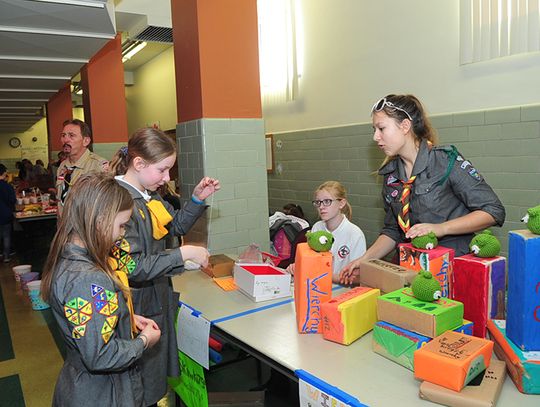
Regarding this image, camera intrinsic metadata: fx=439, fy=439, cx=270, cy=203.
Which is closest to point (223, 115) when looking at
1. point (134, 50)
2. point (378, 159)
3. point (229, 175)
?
point (229, 175)

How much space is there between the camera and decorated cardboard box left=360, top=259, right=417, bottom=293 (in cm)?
159

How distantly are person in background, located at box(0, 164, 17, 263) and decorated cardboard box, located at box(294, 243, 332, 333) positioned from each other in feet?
20.8

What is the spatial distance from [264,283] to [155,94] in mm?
7445

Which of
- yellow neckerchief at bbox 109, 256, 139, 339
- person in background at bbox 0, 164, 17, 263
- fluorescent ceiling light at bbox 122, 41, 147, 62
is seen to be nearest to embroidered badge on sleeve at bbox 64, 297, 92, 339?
yellow neckerchief at bbox 109, 256, 139, 339

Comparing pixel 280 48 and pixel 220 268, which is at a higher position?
pixel 280 48

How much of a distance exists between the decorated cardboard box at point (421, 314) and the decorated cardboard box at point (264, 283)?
0.75 meters

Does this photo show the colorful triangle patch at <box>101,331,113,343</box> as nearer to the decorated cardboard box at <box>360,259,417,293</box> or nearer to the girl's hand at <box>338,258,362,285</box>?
→ the decorated cardboard box at <box>360,259,417,293</box>

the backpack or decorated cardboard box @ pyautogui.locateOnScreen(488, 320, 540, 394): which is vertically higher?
decorated cardboard box @ pyautogui.locateOnScreen(488, 320, 540, 394)

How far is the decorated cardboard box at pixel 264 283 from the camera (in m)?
2.06

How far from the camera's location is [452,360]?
1.12 m

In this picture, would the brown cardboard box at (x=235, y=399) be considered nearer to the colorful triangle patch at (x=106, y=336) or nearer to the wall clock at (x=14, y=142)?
the colorful triangle patch at (x=106, y=336)

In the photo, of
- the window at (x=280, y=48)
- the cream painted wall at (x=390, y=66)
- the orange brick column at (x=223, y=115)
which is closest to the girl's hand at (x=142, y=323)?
the orange brick column at (x=223, y=115)

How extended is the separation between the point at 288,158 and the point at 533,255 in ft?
13.0

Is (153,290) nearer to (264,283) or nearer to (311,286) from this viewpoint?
(264,283)
